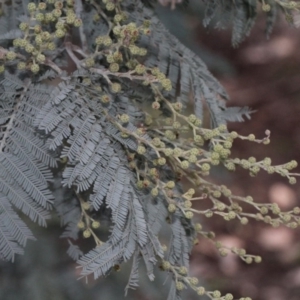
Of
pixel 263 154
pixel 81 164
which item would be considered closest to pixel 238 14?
pixel 81 164

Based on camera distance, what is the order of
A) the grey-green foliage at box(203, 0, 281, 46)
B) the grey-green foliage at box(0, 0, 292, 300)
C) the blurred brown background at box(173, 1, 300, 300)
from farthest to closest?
1. the blurred brown background at box(173, 1, 300, 300)
2. the grey-green foliage at box(203, 0, 281, 46)
3. the grey-green foliage at box(0, 0, 292, 300)

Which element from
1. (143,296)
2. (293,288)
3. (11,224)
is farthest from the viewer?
(293,288)

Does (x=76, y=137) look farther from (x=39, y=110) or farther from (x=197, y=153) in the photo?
(x=197, y=153)

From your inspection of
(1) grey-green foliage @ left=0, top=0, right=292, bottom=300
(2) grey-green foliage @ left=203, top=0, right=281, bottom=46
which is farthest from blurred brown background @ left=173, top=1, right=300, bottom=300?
(1) grey-green foliage @ left=0, top=0, right=292, bottom=300

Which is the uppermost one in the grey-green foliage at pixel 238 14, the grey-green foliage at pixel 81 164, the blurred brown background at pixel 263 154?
the grey-green foliage at pixel 238 14

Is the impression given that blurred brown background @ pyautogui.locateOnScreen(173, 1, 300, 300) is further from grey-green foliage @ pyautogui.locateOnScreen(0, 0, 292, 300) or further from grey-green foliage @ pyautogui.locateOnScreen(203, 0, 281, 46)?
grey-green foliage @ pyautogui.locateOnScreen(0, 0, 292, 300)

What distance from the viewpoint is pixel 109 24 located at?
107 cm

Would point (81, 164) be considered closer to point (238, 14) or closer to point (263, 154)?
point (238, 14)

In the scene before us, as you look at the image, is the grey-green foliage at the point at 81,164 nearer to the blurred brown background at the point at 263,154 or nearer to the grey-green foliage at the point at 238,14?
the grey-green foliage at the point at 238,14

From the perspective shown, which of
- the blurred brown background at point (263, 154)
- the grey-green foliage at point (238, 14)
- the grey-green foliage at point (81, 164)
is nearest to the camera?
the grey-green foliage at point (81, 164)

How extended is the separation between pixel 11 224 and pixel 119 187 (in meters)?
0.19

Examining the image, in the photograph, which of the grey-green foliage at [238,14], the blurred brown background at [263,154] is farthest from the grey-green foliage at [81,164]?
the blurred brown background at [263,154]

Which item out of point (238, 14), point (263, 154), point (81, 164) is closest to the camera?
point (81, 164)

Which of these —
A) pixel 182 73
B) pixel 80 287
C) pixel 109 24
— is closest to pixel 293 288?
pixel 80 287
